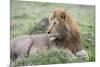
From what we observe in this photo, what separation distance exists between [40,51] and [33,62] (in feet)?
0.44

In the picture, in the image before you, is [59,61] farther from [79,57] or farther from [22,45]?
[22,45]

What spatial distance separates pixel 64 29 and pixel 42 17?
276mm

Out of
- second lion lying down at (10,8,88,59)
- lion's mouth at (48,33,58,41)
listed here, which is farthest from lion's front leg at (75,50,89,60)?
lion's mouth at (48,33,58,41)

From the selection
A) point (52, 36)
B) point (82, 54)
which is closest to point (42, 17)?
point (52, 36)

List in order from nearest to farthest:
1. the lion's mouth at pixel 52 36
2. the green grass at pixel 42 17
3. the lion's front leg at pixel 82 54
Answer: the green grass at pixel 42 17 < the lion's mouth at pixel 52 36 < the lion's front leg at pixel 82 54

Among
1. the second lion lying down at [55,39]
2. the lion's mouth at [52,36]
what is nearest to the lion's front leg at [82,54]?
the second lion lying down at [55,39]

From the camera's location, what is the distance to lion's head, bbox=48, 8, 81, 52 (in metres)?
2.04

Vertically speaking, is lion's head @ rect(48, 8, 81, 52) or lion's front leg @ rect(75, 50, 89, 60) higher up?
lion's head @ rect(48, 8, 81, 52)

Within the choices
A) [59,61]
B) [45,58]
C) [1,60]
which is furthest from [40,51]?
[1,60]

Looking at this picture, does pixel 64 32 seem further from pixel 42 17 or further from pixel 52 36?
pixel 42 17

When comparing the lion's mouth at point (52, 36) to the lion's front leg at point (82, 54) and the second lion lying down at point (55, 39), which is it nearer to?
the second lion lying down at point (55, 39)

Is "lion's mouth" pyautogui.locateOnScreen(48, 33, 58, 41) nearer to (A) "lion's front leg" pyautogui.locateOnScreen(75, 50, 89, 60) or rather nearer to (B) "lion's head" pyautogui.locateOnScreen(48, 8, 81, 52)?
(B) "lion's head" pyautogui.locateOnScreen(48, 8, 81, 52)

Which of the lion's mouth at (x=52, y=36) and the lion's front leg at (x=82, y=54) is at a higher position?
the lion's mouth at (x=52, y=36)

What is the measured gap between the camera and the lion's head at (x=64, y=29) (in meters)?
2.04
